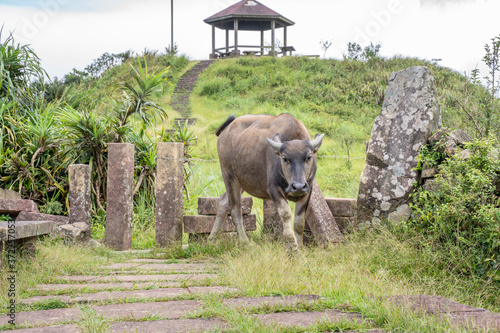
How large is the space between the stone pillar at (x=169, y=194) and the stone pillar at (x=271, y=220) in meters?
1.19

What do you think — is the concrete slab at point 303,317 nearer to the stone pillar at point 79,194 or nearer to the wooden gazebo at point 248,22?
the stone pillar at point 79,194

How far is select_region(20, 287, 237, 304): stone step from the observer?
3.45m

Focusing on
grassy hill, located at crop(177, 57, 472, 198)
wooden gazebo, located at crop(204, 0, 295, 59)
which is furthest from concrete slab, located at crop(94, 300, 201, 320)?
wooden gazebo, located at crop(204, 0, 295, 59)

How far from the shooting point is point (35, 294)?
3.72m

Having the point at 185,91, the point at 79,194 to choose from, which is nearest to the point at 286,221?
the point at 79,194

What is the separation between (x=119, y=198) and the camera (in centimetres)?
643

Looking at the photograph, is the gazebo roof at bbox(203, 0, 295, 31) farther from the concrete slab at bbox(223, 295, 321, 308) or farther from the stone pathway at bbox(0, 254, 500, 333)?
the concrete slab at bbox(223, 295, 321, 308)

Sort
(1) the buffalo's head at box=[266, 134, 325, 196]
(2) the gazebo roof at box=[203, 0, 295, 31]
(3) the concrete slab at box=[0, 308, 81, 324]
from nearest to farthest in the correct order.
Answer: (3) the concrete slab at box=[0, 308, 81, 324]
(1) the buffalo's head at box=[266, 134, 325, 196]
(2) the gazebo roof at box=[203, 0, 295, 31]

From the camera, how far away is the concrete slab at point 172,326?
2693 millimetres

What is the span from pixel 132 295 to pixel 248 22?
30.7m

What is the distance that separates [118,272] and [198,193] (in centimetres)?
453

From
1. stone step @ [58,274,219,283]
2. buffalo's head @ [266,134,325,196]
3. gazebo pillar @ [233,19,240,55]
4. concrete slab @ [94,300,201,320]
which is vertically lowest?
stone step @ [58,274,219,283]

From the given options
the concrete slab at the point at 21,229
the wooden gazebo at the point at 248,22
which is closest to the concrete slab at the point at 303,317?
the concrete slab at the point at 21,229

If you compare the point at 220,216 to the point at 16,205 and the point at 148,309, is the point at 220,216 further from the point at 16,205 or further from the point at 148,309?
the point at 148,309
